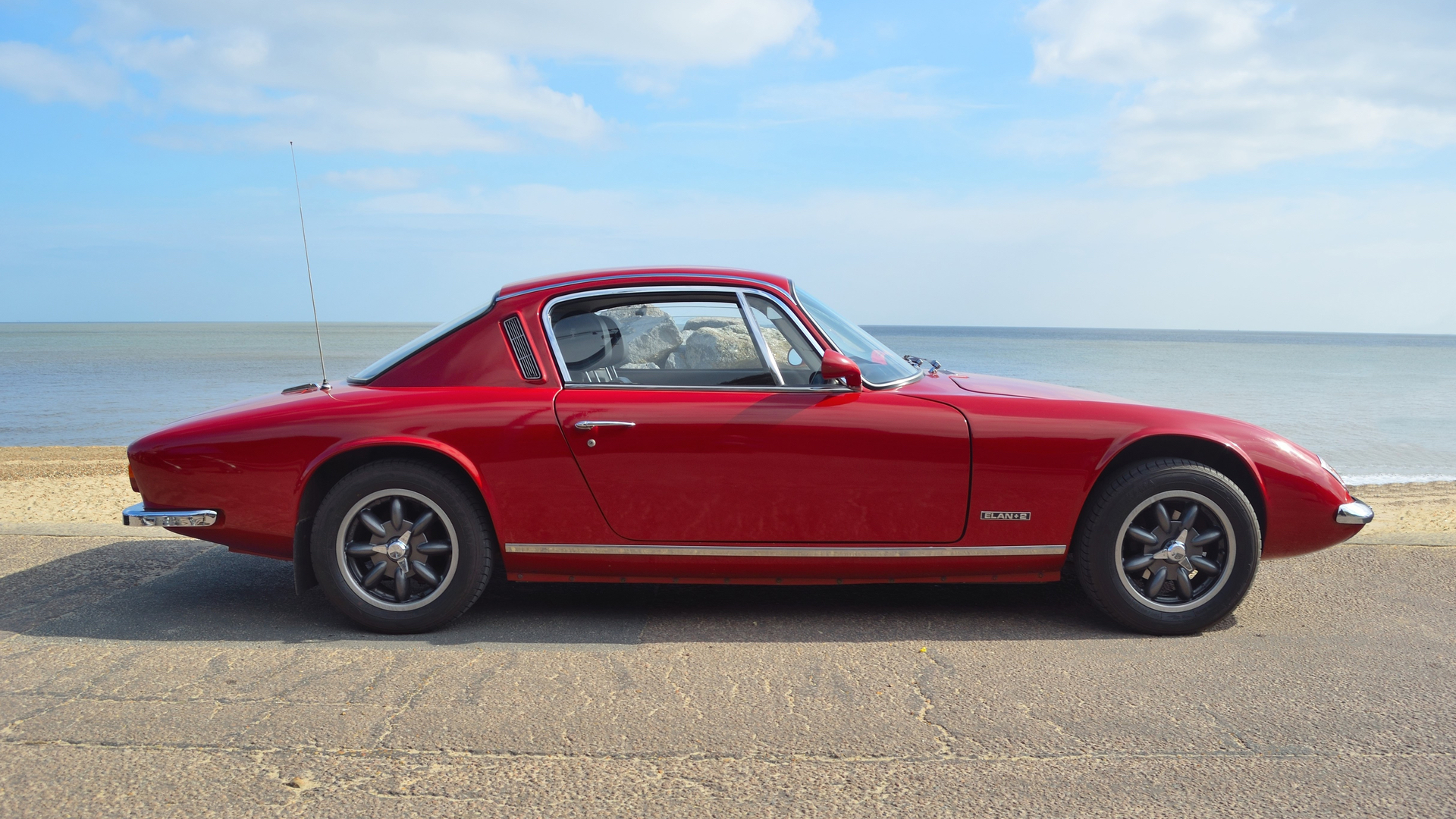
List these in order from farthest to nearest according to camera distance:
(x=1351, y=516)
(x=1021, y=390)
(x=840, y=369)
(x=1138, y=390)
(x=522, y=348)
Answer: (x=1138, y=390)
(x=1021, y=390)
(x=522, y=348)
(x=1351, y=516)
(x=840, y=369)

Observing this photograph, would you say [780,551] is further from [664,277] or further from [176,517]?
[176,517]

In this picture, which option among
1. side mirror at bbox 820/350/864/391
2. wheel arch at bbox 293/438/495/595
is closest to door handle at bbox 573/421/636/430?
wheel arch at bbox 293/438/495/595

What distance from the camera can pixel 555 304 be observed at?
3850mm

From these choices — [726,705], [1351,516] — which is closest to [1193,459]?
[1351,516]

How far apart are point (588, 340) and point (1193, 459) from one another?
2.52 metres

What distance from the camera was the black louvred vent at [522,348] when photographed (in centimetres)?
374

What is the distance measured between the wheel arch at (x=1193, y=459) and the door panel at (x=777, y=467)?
57 cm

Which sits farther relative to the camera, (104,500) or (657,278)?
(104,500)

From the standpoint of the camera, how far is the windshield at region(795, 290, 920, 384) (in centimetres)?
382

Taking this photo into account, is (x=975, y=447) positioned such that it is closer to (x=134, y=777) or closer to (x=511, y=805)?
(x=511, y=805)

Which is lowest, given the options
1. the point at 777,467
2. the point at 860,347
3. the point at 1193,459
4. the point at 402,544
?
the point at 402,544

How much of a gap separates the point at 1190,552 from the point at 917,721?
1.58 m

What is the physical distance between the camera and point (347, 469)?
12.3 ft

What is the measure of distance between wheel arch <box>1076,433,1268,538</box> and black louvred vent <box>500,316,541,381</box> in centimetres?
226
